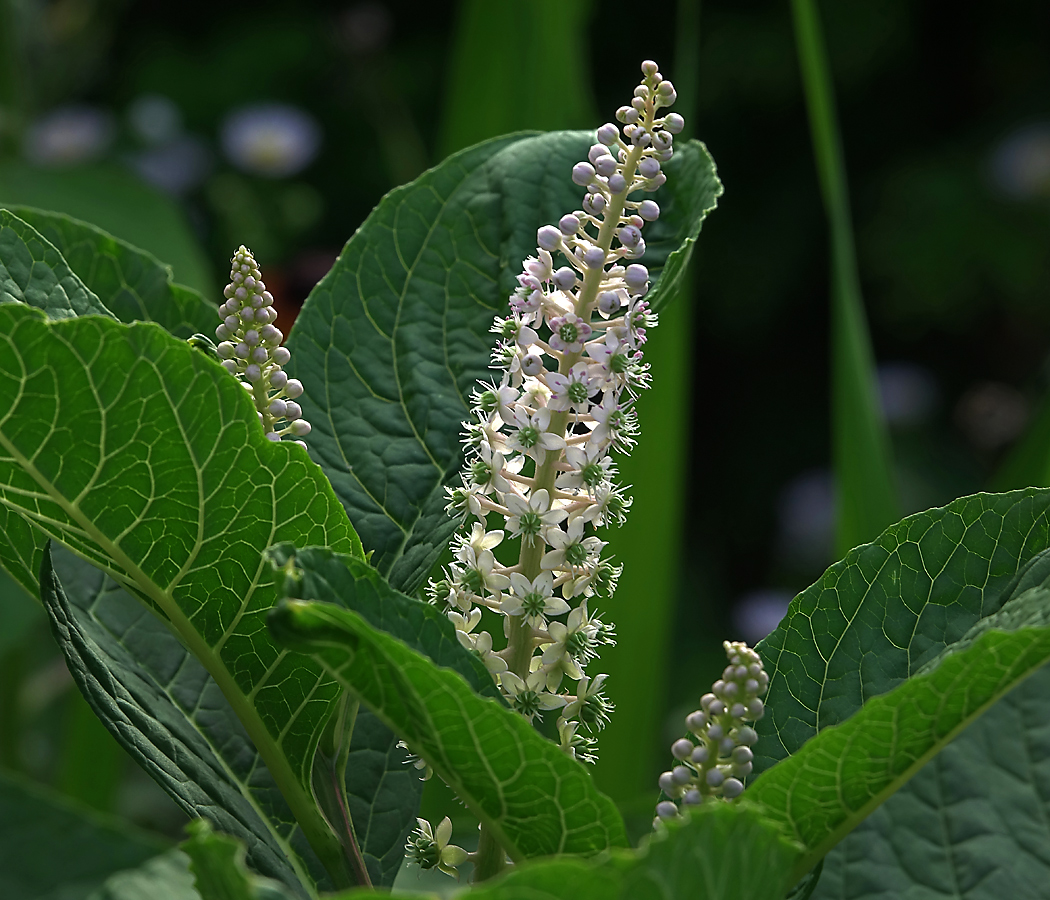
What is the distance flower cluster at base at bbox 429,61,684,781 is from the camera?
0.33 meters

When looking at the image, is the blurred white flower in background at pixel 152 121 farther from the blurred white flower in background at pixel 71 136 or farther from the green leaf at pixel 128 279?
the green leaf at pixel 128 279

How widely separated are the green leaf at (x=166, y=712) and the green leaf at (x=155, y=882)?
2.7 inches

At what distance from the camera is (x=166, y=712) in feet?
1.26

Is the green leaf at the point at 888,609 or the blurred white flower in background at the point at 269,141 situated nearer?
the green leaf at the point at 888,609

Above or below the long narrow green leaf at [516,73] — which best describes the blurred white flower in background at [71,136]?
above

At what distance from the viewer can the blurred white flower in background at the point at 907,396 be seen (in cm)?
180

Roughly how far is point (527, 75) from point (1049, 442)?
46 centimetres

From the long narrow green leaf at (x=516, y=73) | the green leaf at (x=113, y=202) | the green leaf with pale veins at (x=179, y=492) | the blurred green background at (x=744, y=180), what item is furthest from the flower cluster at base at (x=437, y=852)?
the blurred green background at (x=744, y=180)

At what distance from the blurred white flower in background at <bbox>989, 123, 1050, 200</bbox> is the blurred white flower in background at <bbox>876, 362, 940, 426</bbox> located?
327mm

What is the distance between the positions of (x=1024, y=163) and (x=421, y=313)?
1.39 meters

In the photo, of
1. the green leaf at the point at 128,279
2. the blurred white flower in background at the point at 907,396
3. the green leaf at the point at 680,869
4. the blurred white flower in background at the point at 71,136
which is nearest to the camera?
the green leaf at the point at 680,869

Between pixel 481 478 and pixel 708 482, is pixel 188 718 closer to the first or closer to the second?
pixel 481 478

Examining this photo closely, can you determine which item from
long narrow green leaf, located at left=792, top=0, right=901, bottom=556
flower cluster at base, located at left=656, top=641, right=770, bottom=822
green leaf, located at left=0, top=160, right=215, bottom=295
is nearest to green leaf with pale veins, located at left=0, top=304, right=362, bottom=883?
flower cluster at base, located at left=656, top=641, right=770, bottom=822

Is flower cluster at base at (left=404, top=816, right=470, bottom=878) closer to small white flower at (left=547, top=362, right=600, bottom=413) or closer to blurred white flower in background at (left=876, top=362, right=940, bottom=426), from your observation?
small white flower at (left=547, top=362, right=600, bottom=413)
